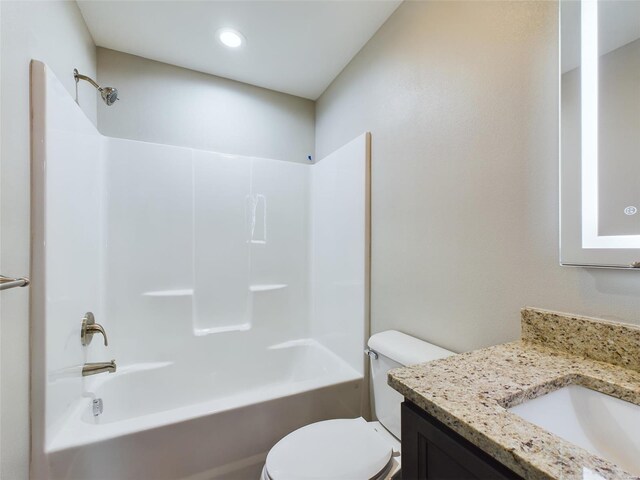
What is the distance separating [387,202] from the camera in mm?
1607

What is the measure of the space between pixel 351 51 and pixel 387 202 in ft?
3.52

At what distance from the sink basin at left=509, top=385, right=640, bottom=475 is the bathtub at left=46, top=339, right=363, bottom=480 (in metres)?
1.10

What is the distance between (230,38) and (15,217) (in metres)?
1.50

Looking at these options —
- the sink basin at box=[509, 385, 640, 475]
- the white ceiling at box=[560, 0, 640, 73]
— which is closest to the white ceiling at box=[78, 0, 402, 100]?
the white ceiling at box=[560, 0, 640, 73]

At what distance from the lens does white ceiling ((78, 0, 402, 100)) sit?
1.55 m

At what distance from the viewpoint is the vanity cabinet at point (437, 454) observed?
0.50m

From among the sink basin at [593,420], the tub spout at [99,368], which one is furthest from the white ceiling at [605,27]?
the tub spout at [99,368]

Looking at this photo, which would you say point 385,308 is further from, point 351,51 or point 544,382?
point 351,51

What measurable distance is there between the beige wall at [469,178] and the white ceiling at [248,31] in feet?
0.73

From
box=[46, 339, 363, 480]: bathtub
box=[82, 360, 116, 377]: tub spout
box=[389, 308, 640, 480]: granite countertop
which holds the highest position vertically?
box=[389, 308, 640, 480]: granite countertop

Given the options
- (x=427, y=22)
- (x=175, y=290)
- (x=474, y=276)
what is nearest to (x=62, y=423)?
(x=175, y=290)

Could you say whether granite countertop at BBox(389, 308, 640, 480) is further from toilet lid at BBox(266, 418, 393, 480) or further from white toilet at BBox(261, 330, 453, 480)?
toilet lid at BBox(266, 418, 393, 480)

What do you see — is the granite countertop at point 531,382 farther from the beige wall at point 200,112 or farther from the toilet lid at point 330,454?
the beige wall at point 200,112

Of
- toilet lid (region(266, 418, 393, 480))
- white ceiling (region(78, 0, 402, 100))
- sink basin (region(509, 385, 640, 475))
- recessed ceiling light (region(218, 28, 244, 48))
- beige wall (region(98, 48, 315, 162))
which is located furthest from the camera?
beige wall (region(98, 48, 315, 162))
